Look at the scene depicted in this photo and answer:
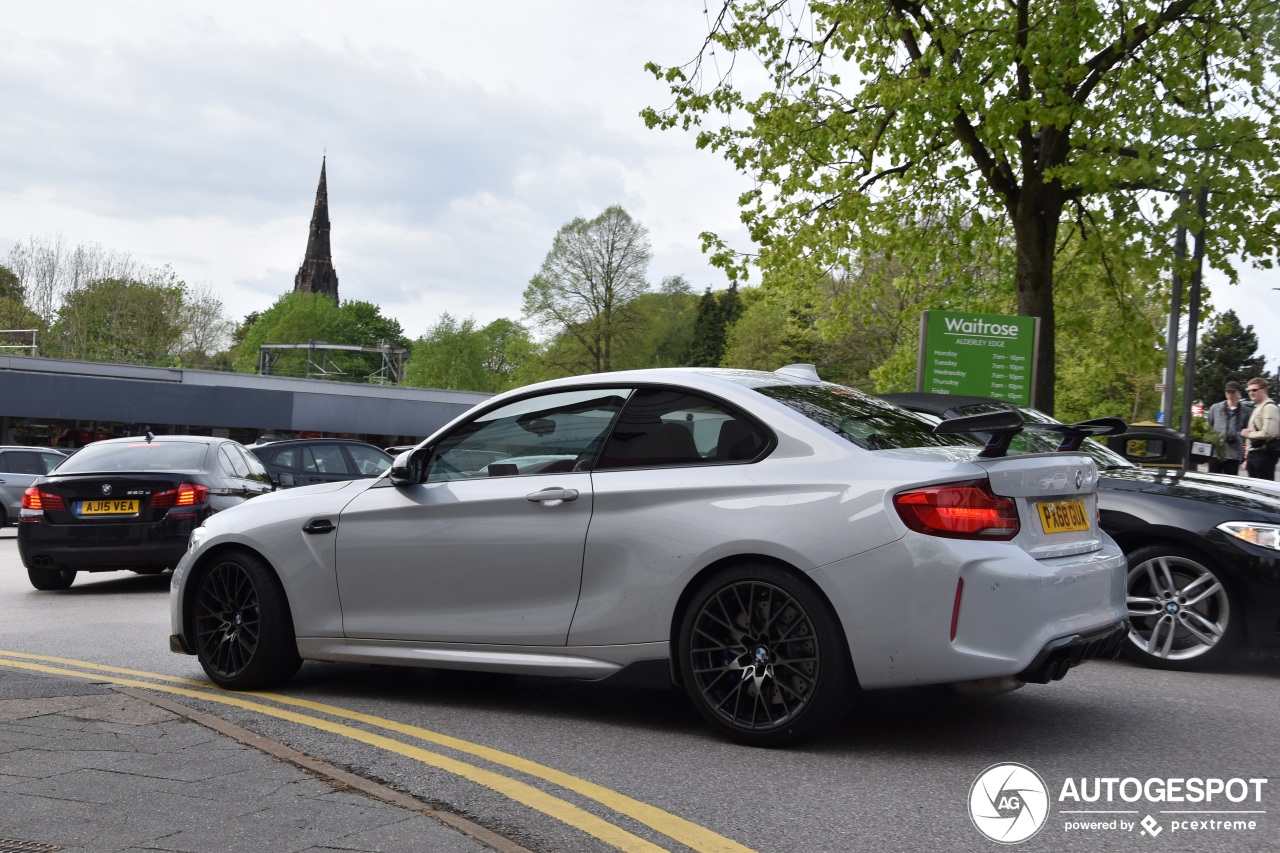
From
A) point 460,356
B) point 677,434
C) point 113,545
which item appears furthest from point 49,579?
point 460,356

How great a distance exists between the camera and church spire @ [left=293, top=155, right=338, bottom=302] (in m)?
139

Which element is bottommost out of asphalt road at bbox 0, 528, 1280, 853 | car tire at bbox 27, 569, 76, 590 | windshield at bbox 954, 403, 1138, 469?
car tire at bbox 27, 569, 76, 590

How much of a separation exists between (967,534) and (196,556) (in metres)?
3.85

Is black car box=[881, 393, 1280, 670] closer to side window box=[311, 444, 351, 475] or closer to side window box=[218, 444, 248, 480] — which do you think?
side window box=[218, 444, 248, 480]

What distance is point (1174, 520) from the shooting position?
6.92 m

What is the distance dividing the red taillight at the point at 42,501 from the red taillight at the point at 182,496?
820 mm

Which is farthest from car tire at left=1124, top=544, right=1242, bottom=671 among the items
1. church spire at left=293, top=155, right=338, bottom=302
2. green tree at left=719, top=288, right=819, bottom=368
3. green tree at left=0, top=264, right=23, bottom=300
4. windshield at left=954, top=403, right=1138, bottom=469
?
church spire at left=293, top=155, right=338, bottom=302

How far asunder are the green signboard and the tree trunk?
1439mm

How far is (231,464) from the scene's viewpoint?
486 inches

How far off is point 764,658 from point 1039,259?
13568 millimetres

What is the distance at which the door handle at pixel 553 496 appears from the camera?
534cm

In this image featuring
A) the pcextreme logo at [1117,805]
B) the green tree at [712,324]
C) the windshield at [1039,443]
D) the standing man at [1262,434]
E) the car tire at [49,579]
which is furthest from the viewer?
the green tree at [712,324]

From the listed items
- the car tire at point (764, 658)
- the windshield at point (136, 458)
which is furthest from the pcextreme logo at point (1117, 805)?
the windshield at point (136, 458)

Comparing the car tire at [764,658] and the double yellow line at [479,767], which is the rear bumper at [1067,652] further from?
the double yellow line at [479,767]
